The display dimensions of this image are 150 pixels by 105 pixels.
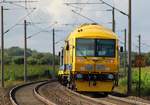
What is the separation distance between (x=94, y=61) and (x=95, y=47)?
2.98 feet

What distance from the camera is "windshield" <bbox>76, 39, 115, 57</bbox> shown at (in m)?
33.7

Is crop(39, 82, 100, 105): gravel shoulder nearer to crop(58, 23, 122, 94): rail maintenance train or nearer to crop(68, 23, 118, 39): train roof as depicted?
crop(58, 23, 122, 94): rail maintenance train

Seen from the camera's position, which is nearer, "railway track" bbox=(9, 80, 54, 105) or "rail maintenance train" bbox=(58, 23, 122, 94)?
"railway track" bbox=(9, 80, 54, 105)

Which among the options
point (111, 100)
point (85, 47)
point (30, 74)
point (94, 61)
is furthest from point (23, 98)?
point (30, 74)

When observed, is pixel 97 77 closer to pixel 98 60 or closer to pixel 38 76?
pixel 98 60

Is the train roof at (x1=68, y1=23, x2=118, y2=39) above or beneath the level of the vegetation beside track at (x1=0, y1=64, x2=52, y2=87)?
above

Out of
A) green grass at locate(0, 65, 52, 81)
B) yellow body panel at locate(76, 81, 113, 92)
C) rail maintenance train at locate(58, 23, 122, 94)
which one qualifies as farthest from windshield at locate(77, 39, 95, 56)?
green grass at locate(0, 65, 52, 81)

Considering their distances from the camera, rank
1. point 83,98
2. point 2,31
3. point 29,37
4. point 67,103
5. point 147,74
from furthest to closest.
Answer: point 29,37 → point 2,31 → point 147,74 → point 83,98 → point 67,103

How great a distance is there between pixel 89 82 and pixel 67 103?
115 inches

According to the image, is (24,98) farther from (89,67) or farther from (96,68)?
(96,68)

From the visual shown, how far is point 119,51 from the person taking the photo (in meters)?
34.5

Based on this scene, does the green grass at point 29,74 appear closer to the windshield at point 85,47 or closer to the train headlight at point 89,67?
the windshield at point 85,47

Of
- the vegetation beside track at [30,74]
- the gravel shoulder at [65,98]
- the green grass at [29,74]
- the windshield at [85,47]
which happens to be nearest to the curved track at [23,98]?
the gravel shoulder at [65,98]

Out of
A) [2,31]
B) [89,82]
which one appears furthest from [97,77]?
[2,31]
